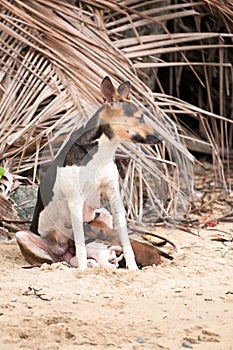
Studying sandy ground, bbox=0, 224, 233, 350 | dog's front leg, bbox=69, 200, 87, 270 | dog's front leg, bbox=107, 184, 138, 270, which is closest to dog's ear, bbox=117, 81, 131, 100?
dog's front leg, bbox=107, 184, 138, 270

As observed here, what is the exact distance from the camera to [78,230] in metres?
3.70

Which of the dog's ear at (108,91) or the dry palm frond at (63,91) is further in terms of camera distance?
the dry palm frond at (63,91)

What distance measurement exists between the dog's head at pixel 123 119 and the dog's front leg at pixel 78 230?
378 millimetres

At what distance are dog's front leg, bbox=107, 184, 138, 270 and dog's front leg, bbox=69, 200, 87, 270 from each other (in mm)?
168

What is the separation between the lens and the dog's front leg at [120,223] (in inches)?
147

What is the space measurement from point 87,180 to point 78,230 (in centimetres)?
25

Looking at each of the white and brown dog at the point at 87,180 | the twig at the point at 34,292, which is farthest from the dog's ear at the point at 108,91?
the twig at the point at 34,292

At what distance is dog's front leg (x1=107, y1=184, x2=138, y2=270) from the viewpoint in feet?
12.2

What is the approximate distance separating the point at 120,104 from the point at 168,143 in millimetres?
1217

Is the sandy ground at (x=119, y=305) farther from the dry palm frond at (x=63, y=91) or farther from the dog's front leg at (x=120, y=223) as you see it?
the dry palm frond at (x=63, y=91)

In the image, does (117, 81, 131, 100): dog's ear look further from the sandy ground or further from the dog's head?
the sandy ground

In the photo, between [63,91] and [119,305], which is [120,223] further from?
[63,91]

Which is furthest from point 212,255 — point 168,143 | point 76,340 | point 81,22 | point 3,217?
point 81,22

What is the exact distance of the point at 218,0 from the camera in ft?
17.3
